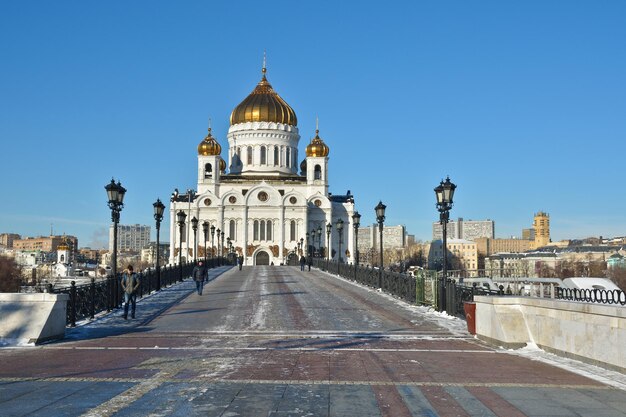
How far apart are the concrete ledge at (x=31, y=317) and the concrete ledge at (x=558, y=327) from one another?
905 centimetres

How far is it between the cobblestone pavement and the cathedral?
7406 centimetres

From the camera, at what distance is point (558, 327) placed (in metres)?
13.4

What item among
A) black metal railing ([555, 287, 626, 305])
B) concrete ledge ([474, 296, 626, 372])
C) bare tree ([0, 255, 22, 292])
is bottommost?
bare tree ([0, 255, 22, 292])

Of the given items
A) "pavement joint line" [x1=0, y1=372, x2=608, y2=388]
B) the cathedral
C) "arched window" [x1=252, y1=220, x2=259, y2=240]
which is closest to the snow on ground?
"pavement joint line" [x1=0, y1=372, x2=608, y2=388]

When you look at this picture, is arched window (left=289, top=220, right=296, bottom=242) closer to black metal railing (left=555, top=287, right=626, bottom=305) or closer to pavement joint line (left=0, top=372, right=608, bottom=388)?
black metal railing (left=555, top=287, right=626, bottom=305)

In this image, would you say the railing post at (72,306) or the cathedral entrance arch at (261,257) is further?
the cathedral entrance arch at (261,257)

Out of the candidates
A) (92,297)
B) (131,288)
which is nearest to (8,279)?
(92,297)

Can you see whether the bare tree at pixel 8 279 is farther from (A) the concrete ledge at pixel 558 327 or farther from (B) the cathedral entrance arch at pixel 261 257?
(A) the concrete ledge at pixel 558 327

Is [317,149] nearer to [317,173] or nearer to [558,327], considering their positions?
[317,173]

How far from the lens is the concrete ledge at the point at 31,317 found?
1481cm

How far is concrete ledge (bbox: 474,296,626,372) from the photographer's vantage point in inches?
452

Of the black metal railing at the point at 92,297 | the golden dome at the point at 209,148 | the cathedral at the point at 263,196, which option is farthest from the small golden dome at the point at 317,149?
the black metal railing at the point at 92,297

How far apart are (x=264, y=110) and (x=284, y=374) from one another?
9472 cm

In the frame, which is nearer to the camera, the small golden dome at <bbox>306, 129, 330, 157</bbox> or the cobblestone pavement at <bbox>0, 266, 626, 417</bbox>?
the cobblestone pavement at <bbox>0, 266, 626, 417</bbox>
